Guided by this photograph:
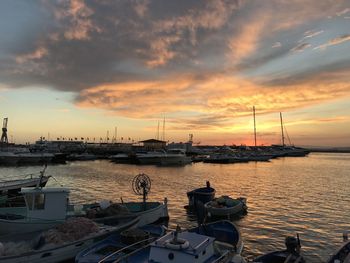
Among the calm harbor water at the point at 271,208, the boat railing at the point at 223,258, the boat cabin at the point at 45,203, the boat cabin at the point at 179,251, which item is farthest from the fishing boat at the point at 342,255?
the boat cabin at the point at 45,203

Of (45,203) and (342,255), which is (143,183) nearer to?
(45,203)

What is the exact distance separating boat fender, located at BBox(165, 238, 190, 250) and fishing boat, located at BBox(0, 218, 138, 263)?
282 inches

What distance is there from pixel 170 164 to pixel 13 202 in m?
64.1

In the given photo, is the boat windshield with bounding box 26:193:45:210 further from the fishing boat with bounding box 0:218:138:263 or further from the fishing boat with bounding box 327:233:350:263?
the fishing boat with bounding box 327:233:350:263

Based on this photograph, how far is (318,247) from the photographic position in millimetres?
20969

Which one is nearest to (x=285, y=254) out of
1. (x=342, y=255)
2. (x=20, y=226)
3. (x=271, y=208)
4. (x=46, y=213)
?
(x=342, y=255)

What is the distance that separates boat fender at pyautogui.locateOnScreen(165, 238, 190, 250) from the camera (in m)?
11.3

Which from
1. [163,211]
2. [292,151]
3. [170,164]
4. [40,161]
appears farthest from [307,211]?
[292,151]

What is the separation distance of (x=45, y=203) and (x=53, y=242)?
3.64 metres

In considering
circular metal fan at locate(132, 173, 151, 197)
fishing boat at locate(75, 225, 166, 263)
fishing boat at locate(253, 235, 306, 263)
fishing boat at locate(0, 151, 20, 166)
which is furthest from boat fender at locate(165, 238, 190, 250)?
fishing boat at locate(0, 151, 20, 166)

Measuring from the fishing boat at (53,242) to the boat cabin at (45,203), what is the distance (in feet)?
6.28

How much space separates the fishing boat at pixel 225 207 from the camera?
27.3 metres

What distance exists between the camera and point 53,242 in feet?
53.8

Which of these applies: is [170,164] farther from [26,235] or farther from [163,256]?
[163,256]
